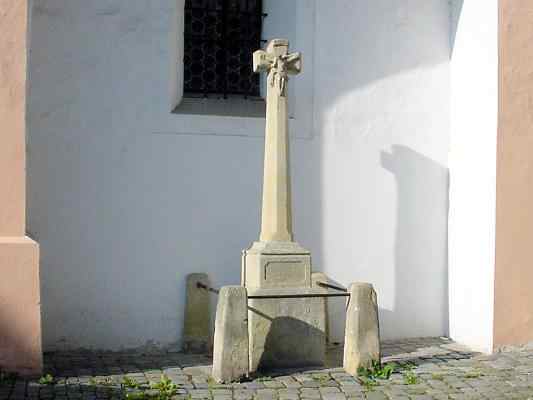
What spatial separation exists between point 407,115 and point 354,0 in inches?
54.6

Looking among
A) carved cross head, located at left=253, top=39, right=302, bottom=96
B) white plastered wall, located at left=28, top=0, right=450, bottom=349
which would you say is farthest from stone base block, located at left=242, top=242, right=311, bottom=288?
carved cross head, located at left=253, top=39, right=302, bottom=96

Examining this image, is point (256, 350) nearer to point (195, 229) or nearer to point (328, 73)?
point (195, 229)

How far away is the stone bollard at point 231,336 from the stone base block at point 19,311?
1.47 meters

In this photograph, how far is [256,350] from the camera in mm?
7344

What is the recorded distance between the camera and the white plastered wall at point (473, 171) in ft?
27.3

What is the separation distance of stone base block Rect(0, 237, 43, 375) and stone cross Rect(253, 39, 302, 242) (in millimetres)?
2130

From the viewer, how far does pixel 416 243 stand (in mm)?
9094

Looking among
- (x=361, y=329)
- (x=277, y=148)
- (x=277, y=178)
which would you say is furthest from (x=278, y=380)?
(x=277, y=148)

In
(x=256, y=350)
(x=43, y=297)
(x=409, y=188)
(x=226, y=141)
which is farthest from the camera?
(x=409, y=188)

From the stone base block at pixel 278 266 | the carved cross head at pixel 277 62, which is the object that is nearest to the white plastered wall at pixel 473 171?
the stone base block at pixel 278 266

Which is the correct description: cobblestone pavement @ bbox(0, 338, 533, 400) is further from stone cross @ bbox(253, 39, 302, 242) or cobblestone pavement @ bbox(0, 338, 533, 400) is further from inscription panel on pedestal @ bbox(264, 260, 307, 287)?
stone cross @ bbox(253, 39, 302, 242)

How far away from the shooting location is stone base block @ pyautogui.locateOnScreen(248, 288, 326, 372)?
7.34m

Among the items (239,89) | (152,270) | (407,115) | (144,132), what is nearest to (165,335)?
(152,270)

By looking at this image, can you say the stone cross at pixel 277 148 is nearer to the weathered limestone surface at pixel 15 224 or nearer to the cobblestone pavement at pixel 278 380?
the cobblestone pavement at pixel 278 380
